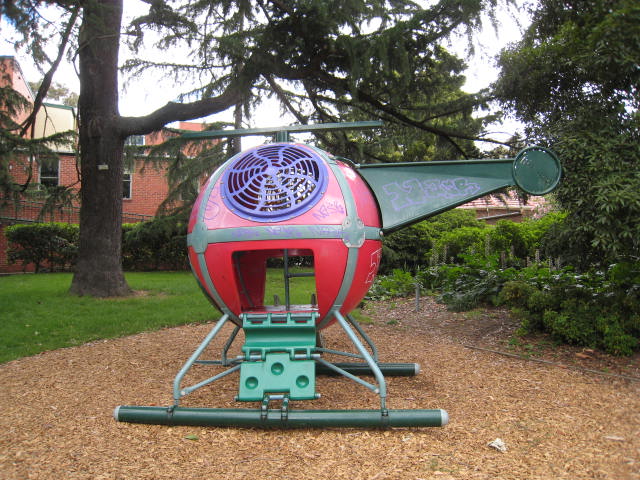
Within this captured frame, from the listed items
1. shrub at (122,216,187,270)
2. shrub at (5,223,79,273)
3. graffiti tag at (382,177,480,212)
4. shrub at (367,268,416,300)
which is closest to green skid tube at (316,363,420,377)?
graffiti tag at (382,177,480,212)

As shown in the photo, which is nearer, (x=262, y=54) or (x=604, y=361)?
(x=604, y=361)

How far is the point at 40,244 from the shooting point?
48.3 feet

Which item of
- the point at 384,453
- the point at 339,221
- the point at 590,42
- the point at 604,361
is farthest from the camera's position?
the point at 604,361

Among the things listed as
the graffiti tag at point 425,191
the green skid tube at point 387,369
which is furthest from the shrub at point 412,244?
the graffiti tag at point 425,191

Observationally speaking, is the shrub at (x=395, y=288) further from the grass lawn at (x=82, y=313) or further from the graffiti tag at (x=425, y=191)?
the graffiti tag at (x=425, y=191)

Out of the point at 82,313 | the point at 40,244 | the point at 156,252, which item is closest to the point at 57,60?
the point at 82,313

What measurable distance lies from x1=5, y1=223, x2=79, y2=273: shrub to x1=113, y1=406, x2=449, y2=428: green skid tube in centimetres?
1303

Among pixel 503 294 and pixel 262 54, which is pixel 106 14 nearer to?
pixel 262 54

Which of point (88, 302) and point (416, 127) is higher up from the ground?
point (416, 127)

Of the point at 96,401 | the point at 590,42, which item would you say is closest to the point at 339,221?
the point at 96,401

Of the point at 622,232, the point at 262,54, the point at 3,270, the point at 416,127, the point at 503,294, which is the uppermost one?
the point at 262,54

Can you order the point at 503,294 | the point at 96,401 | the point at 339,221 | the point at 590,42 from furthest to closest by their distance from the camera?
the point at 503,294 → the point at 590,42 → the point at 96,401 → the point at 339,221

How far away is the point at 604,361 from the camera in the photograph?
4797 millimetres

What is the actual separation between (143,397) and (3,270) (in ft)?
48.2
